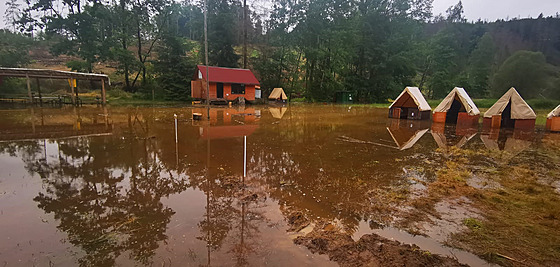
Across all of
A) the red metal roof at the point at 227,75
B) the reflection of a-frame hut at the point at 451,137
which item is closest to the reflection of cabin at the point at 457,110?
the reflection of a-frame hut at the point at 451,137

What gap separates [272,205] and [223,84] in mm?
25710

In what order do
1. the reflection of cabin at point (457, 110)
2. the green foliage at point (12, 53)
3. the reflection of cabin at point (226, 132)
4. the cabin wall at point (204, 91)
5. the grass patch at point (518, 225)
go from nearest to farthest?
1. the grass patch at point (518, 225)
2. the reflection of cabin at point (226, 132)
3. the reflection of cabin at point (457, 110)
4. the cabin wall at point (204, 91)
5. the green foliage at point (12, 53)

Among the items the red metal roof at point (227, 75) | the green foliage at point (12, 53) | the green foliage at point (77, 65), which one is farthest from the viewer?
the green foliage at point (12, 53)

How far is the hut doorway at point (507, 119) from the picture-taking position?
608 inches

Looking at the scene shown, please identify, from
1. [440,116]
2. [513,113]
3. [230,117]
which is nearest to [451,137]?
[440,116]

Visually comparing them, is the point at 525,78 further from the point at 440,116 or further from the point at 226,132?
the point at 226,132

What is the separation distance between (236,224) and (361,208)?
218 centimetres

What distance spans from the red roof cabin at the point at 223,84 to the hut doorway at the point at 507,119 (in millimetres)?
22412

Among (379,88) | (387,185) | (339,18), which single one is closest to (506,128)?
(387,185)

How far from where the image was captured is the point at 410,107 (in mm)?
19000

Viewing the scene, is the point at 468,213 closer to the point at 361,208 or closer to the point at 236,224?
the point at 361,208

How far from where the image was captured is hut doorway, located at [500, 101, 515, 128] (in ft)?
50.7

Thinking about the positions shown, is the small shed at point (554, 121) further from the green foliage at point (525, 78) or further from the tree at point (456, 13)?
the tree at point (456, 13)

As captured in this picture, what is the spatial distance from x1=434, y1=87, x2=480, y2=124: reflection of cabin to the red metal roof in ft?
63.8
